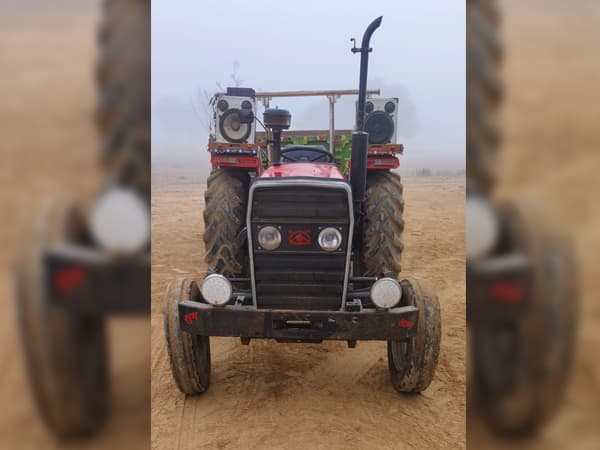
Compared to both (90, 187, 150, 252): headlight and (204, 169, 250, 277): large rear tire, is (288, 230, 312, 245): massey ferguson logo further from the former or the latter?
(90, 187, 150, 252): headlight

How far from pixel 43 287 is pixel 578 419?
64 centimetres

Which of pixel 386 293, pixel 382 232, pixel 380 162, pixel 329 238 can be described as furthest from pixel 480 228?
pixel 380 162

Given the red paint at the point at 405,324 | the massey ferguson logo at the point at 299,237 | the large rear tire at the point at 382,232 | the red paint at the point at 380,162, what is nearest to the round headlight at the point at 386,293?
the red paint at the point at 405,324

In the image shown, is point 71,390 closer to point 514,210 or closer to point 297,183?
point 514,210

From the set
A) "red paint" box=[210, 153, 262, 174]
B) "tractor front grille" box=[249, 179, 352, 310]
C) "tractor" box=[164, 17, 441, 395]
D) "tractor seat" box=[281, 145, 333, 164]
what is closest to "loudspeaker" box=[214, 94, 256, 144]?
"red paint" box=[210, 153, 262, 174]

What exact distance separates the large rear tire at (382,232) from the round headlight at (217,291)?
1.44m

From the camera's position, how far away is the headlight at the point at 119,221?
22.8 inches

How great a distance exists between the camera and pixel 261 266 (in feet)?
11.1

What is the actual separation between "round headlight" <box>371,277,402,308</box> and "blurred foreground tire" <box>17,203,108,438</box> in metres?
2.55

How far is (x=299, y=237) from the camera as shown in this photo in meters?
3.30

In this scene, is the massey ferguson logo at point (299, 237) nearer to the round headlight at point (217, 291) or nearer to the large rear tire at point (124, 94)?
the round headlight at point (217, 291)

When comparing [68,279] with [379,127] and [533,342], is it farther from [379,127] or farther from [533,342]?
[379,127]

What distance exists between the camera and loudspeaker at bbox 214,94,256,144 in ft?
14.0

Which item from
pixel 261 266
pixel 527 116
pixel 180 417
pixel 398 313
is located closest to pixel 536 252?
pixel 527 116
